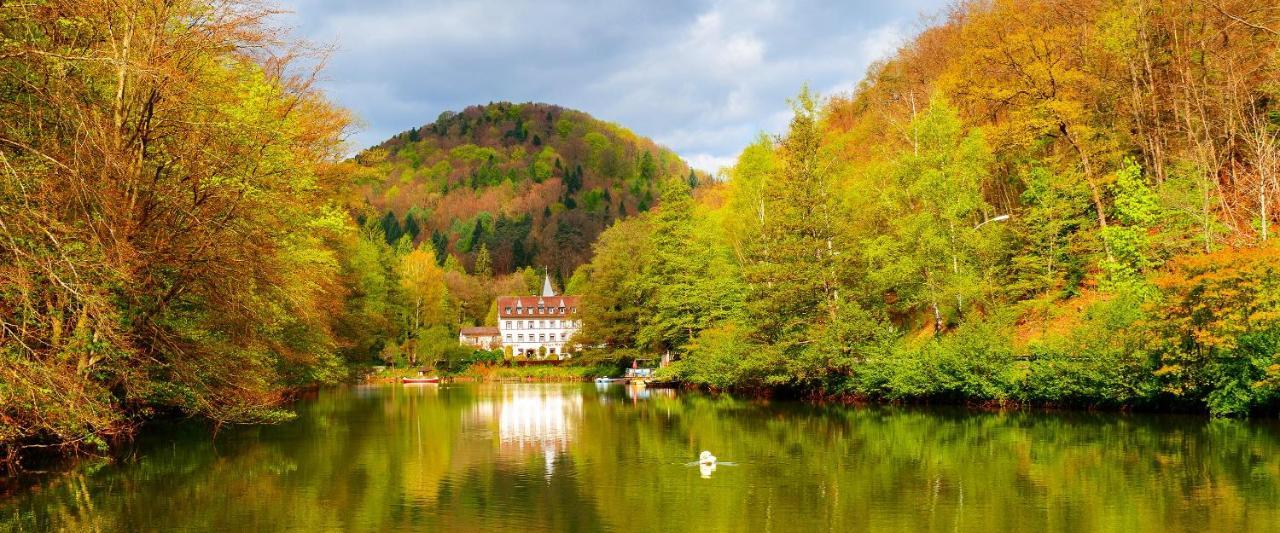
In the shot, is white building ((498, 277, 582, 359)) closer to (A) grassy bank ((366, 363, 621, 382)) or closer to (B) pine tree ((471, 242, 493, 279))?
(B) pine tree ((471, 242, 493, 279))

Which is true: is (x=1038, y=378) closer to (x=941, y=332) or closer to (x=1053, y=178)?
(x=941, y=332)

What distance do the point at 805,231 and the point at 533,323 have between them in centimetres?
8188

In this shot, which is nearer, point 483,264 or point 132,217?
point 132,217

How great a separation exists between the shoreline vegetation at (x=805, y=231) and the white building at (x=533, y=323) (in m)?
55.1

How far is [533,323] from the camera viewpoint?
4552 inches


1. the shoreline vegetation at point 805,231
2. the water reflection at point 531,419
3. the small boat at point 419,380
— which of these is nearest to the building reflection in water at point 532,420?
the water reflection at point 531,419

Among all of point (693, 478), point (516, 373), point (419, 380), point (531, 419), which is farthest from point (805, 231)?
point (516, 373)

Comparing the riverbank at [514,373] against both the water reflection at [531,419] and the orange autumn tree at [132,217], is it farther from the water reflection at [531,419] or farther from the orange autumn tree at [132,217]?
the orange autumn tree at [132,217]

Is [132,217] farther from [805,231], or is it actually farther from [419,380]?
[419,380]

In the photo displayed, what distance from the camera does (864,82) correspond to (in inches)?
2648

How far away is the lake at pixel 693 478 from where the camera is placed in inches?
460

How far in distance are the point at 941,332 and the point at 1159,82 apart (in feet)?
42.1

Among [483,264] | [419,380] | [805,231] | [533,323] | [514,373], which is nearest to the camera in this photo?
[805,231]

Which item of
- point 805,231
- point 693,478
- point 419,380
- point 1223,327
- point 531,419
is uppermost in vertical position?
point 805,231
